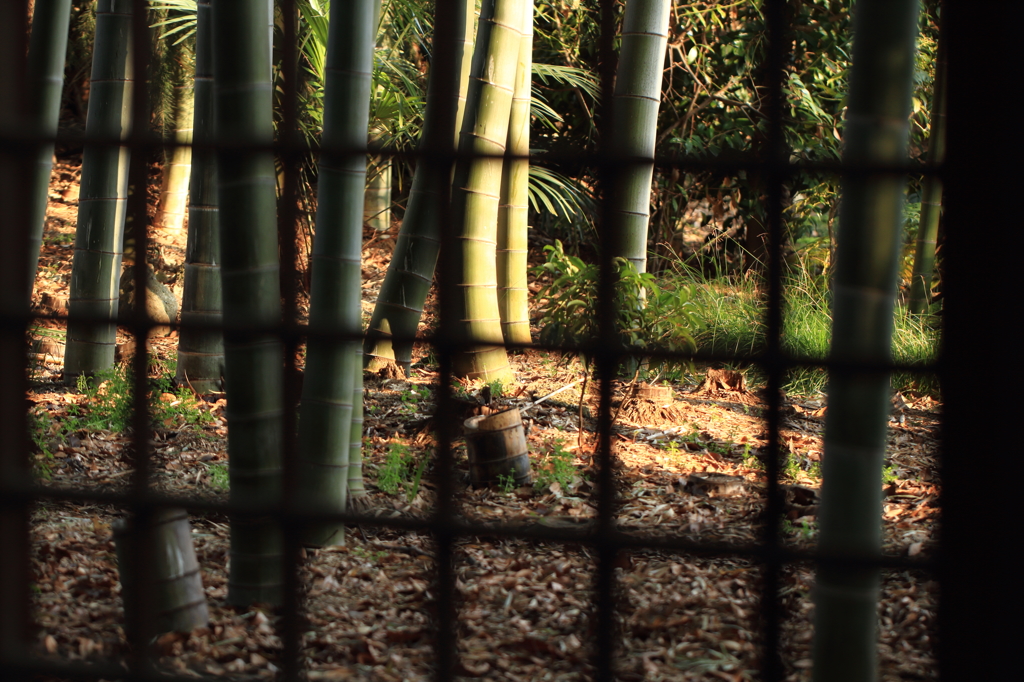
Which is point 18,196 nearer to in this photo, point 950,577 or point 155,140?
point 155,140

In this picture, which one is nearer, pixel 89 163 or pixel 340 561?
pixel 340 561

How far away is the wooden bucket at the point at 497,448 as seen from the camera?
2793mm

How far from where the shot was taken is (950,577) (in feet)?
3.10

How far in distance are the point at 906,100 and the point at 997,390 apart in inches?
12.8

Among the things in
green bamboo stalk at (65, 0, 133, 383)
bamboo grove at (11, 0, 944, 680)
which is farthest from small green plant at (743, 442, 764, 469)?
green bamboo stalk at (65, 0, 133, 383)

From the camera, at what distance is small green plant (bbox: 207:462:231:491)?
2801 mm

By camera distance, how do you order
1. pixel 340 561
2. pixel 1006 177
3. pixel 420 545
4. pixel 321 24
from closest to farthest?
pixel 1006 177 → pixel 340 561 → pixel 420 545 → pixel 321 24

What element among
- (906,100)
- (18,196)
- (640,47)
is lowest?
(18,196)

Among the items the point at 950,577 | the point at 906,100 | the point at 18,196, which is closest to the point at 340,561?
the point at 18,196

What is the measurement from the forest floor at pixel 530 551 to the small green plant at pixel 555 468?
10 millimetres

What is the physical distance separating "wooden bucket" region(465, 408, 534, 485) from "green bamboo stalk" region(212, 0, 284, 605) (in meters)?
1.38

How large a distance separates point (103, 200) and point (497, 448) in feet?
6.01

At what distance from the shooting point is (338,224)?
1442 millimetres

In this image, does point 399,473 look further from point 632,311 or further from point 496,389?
point 632,311
